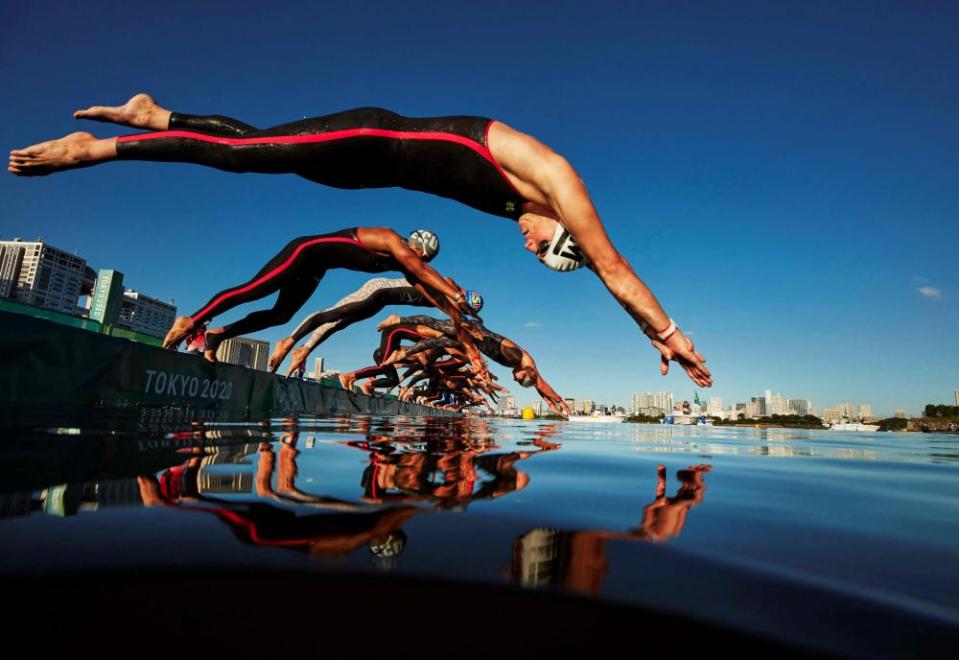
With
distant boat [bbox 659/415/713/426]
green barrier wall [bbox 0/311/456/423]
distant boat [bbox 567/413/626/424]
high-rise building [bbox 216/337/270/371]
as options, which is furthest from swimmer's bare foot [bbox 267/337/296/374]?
high-rise building [bbox 216/337/270/371]

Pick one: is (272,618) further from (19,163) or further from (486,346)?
(486,346)

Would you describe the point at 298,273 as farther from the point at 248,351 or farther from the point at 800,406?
the point at 800,406

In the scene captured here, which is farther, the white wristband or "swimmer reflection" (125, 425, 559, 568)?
the white wristband

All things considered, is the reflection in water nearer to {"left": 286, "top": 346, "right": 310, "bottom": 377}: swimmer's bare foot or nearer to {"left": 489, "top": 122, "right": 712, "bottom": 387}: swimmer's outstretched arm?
{"left": 489, "top": 122, "right": 712, "bottom": 387}: swimmer's outstretched arm

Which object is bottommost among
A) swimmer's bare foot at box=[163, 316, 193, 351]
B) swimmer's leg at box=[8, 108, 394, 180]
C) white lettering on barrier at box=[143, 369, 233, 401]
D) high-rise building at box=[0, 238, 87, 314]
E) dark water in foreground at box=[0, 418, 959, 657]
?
dark water in foreground at box=[0, 418, 959, 657]

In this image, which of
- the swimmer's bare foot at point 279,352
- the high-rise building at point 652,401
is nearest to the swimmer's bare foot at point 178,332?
the swimmer's bare foot at point 279,352

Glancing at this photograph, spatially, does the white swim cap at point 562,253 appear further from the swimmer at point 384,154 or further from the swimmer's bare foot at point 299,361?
the swimmer's bare foot at point 299,361

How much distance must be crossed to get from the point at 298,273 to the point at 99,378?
2.58m

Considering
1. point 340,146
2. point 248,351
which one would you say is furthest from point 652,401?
point 340,146

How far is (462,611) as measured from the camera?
382 mm

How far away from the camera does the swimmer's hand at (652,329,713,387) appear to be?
96.4 inches

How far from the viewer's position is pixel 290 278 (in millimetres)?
5887

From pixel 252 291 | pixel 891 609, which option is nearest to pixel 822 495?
pixel 891 609

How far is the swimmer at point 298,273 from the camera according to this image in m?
5.25
